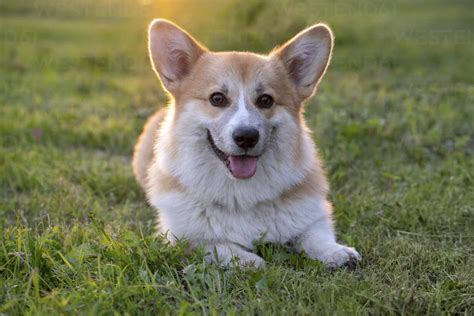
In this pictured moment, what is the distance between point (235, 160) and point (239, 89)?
41 cm

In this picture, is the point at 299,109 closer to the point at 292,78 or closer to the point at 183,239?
the point at 292,78

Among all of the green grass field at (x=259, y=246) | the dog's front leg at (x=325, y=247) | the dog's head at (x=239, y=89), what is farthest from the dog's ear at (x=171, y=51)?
the dog's front leg at (x=325, y=247)

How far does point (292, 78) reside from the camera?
3572 mm

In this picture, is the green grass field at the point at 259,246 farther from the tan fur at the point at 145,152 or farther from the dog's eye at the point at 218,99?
the dog's eye at the point at 218,99

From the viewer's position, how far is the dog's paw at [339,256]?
2979 millimetres

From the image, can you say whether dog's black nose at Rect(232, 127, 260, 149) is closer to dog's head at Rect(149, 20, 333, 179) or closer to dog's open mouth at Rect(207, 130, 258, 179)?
dog's head at Rect(149, 20, 333, 179)

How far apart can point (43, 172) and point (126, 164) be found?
81cm

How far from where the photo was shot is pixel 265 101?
3.27 metres

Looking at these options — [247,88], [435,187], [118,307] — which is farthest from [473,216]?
[118,307]

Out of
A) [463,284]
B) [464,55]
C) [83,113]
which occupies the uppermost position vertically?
[463,284]

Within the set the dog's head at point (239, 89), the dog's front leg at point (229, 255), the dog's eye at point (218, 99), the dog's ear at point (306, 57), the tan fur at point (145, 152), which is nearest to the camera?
the dog's front leg at point (229, 255)

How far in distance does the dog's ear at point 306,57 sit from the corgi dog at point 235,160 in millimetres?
18

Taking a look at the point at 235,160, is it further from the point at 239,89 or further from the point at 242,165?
the point at 239,89

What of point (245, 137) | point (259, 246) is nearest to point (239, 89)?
point (245, 137)
